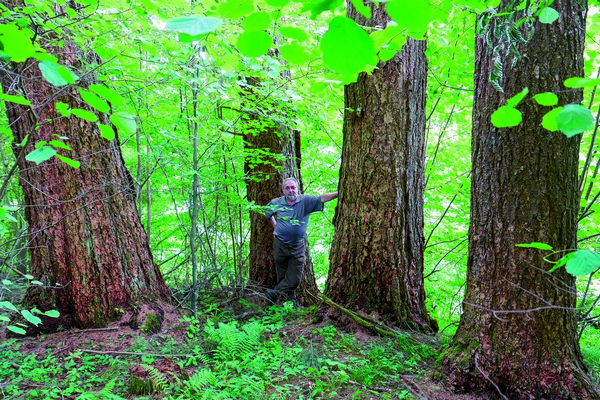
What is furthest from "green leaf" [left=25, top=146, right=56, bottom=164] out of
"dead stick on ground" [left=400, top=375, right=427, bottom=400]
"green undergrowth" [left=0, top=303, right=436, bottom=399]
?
"dead stick on ground" [left=400, top=375, right=427, bottom=400]

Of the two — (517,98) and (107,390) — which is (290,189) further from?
(517,98)

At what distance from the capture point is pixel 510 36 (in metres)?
1.62

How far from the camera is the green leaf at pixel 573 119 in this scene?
0.86 metres

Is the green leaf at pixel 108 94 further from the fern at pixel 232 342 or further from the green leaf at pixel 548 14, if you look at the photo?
the fern at pixel 232 342

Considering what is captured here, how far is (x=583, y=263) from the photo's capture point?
3.95ft

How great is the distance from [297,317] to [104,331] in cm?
217

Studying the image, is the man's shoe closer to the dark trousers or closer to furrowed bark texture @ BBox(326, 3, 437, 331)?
the dark trousers

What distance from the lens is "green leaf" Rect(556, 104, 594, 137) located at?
0.86 metres

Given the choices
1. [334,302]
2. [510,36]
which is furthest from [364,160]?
[510,36]

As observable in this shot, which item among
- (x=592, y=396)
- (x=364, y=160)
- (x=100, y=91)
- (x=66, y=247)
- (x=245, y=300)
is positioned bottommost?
(x=245, y=300)

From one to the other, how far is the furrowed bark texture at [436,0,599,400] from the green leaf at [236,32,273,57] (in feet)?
6.56

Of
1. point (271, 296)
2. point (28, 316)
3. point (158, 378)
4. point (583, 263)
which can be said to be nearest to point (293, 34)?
point (583, 263)

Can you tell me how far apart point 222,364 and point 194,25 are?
2989mm

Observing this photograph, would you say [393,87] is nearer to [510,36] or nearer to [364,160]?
[364,160]
